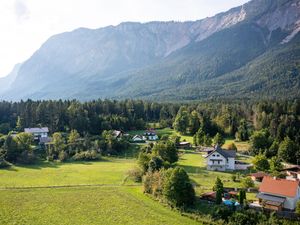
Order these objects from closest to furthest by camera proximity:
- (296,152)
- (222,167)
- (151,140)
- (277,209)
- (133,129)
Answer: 1. (277,209)
2. (222,167)
3. (296,152)
4. (151,140)
5. (133,129)

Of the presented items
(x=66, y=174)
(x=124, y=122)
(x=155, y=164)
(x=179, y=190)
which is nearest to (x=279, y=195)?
(x=179, y=190)

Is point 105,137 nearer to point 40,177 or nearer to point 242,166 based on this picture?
point 40,177

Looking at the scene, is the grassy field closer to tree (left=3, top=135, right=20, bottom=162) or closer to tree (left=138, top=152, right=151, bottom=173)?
tree (left=138, top=152, right=151, bottom=173)

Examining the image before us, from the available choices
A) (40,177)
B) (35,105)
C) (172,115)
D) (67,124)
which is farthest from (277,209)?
(172,115)

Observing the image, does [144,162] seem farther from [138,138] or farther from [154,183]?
[138,138]

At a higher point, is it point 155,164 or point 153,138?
point 153,138

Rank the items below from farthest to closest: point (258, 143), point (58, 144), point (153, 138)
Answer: point (153, 138) < point (258, 143) < point (58, 144)
